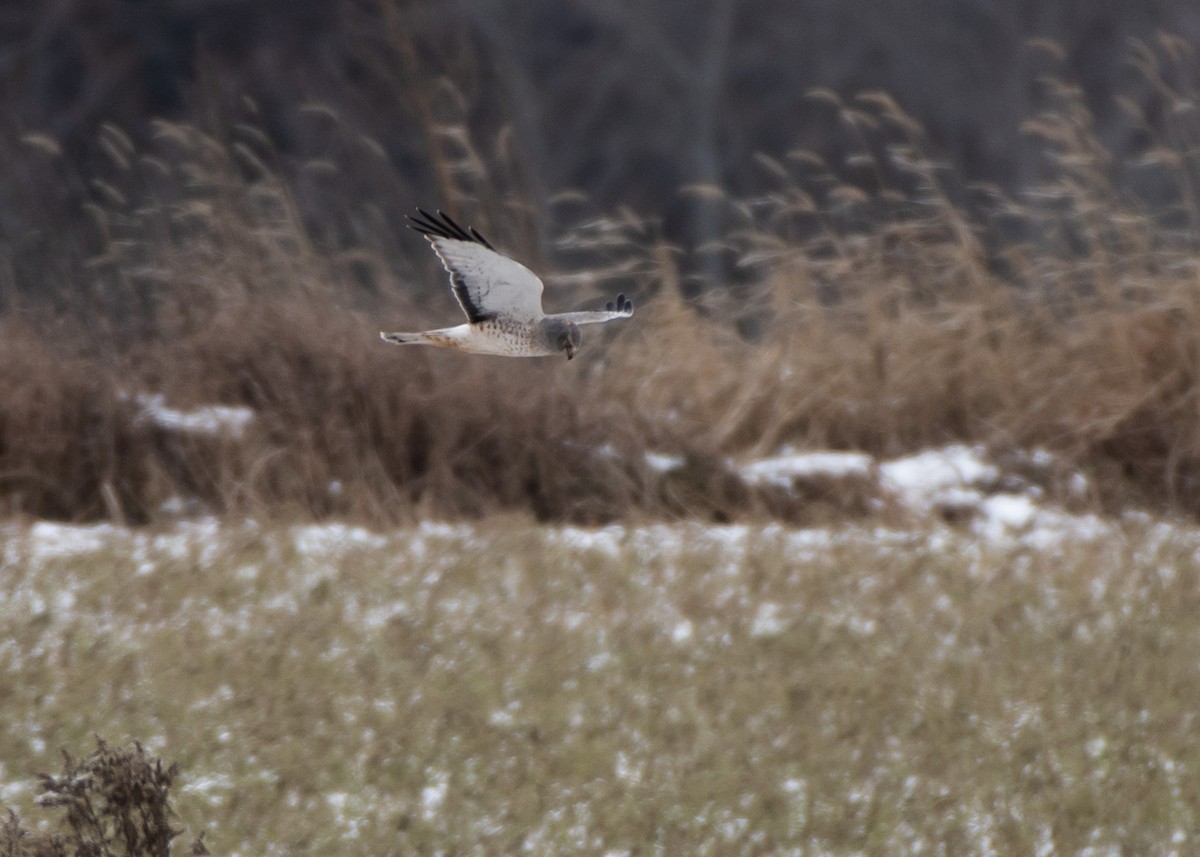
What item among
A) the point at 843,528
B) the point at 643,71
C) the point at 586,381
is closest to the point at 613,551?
the point at 843,528

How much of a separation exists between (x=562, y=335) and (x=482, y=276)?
13 cm

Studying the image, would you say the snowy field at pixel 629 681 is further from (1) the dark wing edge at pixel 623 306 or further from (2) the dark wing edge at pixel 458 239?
(2) the dark wing edge at pixel 458 239

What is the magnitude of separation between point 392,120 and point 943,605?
12105 millimetres

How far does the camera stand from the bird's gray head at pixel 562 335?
2324 mm

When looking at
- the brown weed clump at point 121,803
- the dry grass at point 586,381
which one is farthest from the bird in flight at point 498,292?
the dry grass at point 586,381

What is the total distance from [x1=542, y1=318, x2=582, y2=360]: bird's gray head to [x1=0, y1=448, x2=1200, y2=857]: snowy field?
197 centimetres

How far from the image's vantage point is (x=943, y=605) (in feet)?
18.7

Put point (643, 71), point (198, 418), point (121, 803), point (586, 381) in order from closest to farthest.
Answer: point (121, 803)
point (198, 418)
point (586, 381)
point (643, 71)

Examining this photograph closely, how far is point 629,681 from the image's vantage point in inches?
198

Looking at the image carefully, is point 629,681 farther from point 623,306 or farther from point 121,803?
point 623,306

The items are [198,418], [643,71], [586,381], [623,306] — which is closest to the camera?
[623,306]

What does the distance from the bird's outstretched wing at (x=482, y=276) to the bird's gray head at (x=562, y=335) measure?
0.03 m

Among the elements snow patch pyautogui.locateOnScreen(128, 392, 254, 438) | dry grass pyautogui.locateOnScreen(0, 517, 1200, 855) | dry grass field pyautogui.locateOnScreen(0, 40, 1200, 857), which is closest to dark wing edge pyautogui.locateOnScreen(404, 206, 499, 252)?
dry grass field pyautogui.locateOnScreen(0, 40, 1200, 857)

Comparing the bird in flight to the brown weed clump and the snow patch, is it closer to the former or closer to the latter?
the brown weed clump
